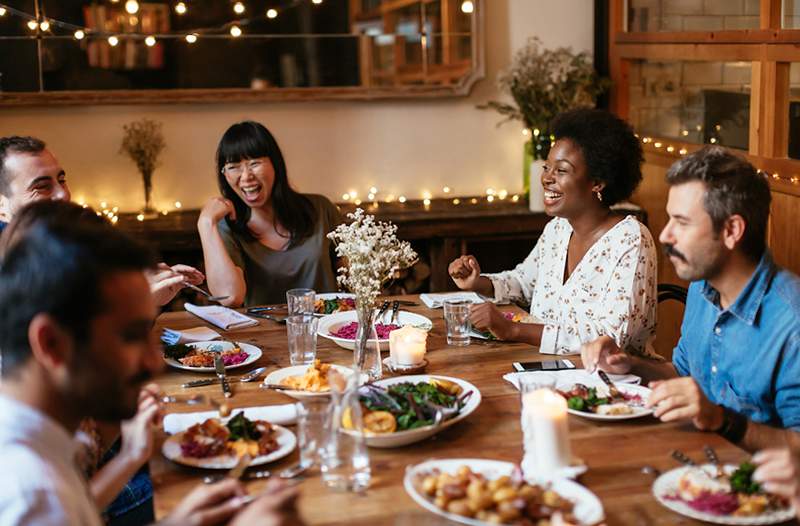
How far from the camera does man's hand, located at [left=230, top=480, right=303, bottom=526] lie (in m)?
1.47

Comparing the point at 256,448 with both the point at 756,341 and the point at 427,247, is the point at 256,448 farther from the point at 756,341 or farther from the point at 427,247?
the point at 427,247

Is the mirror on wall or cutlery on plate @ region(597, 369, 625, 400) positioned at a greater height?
the mirror on wall

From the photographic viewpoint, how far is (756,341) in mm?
2260

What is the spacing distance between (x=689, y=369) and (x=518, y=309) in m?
0.81

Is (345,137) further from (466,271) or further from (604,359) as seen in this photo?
(604,359)

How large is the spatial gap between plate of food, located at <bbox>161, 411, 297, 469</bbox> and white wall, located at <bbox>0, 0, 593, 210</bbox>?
9.49 ft

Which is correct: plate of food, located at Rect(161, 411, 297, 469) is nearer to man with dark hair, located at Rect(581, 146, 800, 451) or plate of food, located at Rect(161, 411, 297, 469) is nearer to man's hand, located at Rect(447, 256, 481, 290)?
man with dark hair, located at Rect(581, 146, 800, 451)

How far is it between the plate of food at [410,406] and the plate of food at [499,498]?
0.68ft

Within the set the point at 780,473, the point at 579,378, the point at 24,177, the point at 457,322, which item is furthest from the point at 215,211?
the point at 780,473

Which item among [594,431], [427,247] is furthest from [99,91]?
[594,431]

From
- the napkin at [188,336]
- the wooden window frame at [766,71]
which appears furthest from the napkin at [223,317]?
the wooden window frame at [766,71]

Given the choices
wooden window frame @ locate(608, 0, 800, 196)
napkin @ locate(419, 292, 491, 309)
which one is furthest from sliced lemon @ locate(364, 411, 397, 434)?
wooden window frame @ locate(608, 0, 800, 196)

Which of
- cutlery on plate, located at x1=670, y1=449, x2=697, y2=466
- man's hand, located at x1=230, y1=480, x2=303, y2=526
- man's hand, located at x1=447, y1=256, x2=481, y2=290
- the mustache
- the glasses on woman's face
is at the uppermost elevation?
the glasses on woman's face

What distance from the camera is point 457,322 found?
2.84 m
